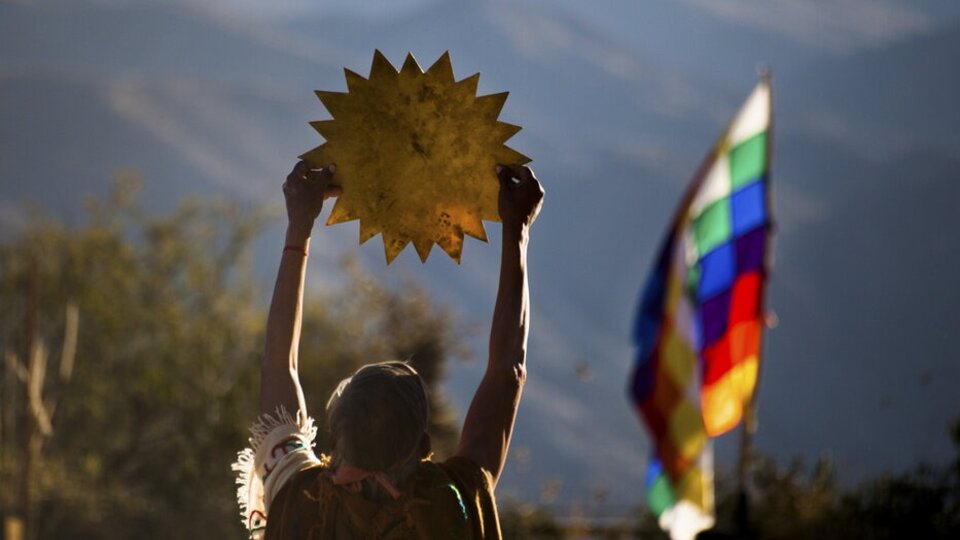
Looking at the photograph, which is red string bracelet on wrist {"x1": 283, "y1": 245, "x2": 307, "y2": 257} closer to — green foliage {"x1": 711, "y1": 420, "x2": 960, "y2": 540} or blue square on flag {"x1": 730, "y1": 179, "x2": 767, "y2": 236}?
blue square on flag {"x1": 730, "y1": 179, "x2": 767, "y2": 236}

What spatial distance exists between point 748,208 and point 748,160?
374 millimetres

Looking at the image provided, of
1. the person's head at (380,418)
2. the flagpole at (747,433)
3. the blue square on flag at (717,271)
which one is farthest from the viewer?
the blue square on flag at (717,271)

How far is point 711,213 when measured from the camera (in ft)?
35.6

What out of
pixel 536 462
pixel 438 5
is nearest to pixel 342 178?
pixel 536 462

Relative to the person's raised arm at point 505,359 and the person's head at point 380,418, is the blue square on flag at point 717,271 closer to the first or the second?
the person's raised arm at point 505,359

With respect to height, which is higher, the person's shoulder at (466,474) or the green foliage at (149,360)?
the green foliage at (149,360)

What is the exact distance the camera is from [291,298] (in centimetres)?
280

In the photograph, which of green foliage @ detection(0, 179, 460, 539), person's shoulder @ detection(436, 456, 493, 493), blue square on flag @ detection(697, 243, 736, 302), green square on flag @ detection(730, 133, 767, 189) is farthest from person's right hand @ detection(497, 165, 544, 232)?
green foliage @ detection(0, 179, 460, 539)

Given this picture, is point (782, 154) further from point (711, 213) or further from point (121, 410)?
point (711, 213)

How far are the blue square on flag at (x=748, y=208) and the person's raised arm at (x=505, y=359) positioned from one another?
26.3 feet

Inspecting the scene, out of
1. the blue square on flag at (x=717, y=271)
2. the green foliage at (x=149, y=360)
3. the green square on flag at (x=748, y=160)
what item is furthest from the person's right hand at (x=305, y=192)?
the green foliage at (x=149, y=360)

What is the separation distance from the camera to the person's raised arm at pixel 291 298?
2.75 meters

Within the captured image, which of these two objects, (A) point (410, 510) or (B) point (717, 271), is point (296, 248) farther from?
(B) point (717, 271)

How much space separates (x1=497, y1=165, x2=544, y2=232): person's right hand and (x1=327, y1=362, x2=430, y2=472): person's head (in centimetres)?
41
